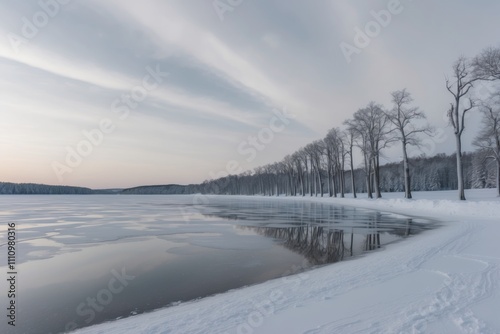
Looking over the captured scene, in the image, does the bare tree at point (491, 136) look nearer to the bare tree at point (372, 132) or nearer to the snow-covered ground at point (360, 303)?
the bare tree at point (372, 132)

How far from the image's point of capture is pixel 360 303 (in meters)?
5.54

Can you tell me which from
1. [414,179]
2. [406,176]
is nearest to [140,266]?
[406,176]

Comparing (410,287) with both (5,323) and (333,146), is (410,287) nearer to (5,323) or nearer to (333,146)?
(5,323)

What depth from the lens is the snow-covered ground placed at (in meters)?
4.63

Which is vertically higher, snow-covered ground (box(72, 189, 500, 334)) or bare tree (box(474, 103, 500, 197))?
bare tree (box(474, 103, 500, 197))

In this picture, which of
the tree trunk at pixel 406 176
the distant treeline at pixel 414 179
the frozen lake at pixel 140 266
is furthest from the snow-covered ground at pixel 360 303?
the distant treeline at pixel 414 179

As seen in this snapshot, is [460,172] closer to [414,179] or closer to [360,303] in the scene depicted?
[360,303]

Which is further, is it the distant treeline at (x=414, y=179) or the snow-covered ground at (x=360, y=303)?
the distant treeline at (x=414, y=179)

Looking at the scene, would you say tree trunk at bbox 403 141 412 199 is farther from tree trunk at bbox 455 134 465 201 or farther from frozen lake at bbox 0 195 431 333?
frozen lake at bbox 0 195 431 333

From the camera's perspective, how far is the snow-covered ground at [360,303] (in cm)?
463

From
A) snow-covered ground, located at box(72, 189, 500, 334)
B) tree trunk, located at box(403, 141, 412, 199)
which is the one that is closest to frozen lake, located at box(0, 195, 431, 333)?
snow-covered ground, located at box(72, 189, 500, 334)

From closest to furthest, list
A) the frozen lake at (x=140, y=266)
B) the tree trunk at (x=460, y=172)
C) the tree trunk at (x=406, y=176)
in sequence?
the frozen lake at (x=140, y=266)
the tree trunk at (x=460, y=172)
the tree trunk at (x=406, y=176)

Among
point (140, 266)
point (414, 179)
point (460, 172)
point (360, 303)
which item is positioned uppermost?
point (414, 179)

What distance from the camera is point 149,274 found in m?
8.53
